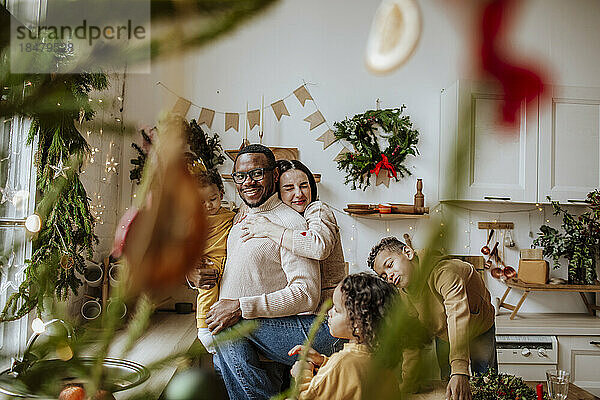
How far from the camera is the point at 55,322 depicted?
20 centimetres

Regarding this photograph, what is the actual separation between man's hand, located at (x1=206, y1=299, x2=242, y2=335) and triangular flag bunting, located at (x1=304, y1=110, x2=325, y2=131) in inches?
69.0

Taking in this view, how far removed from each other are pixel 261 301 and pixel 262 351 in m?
0.19

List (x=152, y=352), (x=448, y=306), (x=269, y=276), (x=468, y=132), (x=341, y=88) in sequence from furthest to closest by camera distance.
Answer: (x=341, y=88)
(x=269, y=276)
(x=448, y=306)
(x=152, y=352)
(x=468, y=132)

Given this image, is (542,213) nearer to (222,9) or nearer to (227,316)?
(227,316)

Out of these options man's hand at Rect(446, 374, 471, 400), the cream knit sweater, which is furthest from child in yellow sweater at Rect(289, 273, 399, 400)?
man's hand at Rect(446, 374, 471, 400)

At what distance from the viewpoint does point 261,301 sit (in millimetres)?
1730

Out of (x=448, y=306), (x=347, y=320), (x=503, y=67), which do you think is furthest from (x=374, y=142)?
(x=503, y=67)

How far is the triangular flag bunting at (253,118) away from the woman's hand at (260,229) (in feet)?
5.02

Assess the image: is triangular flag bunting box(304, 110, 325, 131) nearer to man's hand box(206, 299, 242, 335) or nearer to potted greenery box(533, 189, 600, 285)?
potted greenery box(533, 189, 600, 285)

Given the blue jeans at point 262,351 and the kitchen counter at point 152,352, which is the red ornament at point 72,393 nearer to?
the kitchen counter at point 152,352

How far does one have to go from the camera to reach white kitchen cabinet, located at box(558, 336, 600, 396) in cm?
305

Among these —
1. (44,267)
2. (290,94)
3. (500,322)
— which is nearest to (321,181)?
(290,94)

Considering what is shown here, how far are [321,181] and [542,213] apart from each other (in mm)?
1401

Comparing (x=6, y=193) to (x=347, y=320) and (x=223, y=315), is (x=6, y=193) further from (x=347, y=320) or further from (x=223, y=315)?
(x=223, y=315)
